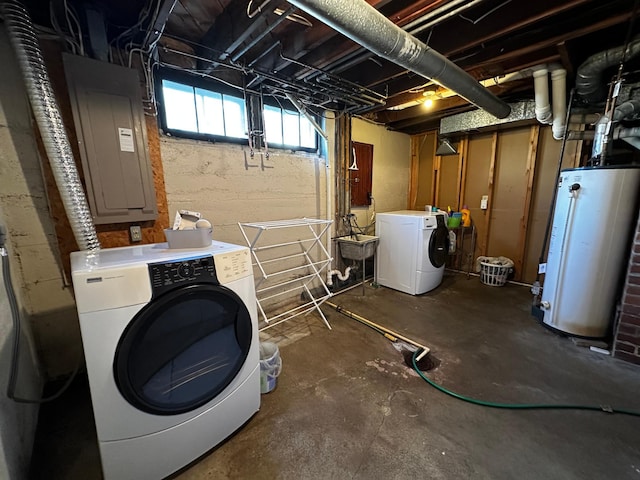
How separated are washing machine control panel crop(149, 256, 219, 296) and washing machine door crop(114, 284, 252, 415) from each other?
0.03 m

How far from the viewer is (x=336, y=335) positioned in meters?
2.25

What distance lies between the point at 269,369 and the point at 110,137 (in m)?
1.72

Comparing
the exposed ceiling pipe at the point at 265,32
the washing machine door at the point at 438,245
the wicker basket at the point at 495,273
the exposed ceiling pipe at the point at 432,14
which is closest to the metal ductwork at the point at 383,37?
the exposed ceiling pipe at the point at 432,14

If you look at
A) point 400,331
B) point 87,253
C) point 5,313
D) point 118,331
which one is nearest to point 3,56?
point 87,253

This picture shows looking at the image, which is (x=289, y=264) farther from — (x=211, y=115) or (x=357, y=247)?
(x=211, y=115)

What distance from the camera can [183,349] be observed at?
3.70ft

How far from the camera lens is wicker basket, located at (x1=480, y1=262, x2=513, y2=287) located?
129 inches

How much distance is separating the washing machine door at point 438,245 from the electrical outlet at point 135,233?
2.80m

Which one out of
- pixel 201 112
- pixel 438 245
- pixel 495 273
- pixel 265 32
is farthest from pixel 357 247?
pixel 265 32

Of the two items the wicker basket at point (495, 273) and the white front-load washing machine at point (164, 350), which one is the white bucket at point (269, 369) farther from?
the wicker basket at point (495, 273)

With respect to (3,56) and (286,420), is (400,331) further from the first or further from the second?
(3,56)

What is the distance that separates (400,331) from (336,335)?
0.58 meters

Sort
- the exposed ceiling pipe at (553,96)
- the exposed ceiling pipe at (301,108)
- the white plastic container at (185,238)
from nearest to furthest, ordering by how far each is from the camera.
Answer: the white plastic container at (185,238)
the exposed ceiling pipe at (553,96)
the exposed ceiling pipe at (301,108)

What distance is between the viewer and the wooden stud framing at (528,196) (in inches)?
123
